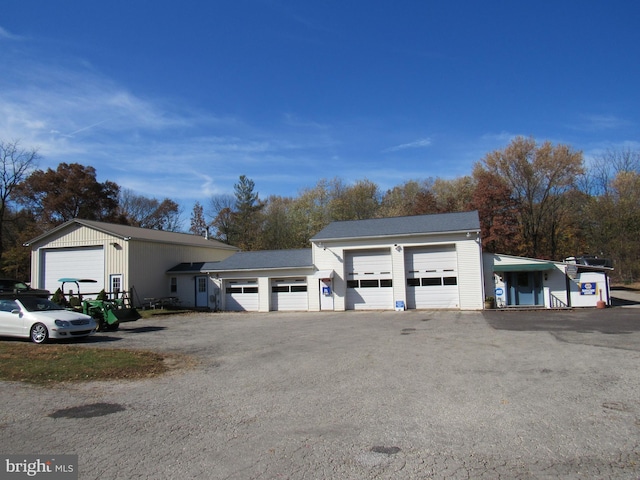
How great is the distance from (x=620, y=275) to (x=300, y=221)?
3160cm

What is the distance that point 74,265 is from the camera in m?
29.7

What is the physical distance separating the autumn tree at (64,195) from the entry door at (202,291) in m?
23.0

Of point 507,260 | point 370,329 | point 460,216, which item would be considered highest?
point 460,216

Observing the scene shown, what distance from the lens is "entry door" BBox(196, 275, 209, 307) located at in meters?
29.5

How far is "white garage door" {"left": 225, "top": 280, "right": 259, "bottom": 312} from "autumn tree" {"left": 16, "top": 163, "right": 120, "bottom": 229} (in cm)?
2546

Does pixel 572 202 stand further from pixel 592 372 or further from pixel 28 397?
pixel 28 397

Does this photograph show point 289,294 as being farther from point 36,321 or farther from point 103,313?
point 36,321

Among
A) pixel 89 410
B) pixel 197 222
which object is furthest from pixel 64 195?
pixel 89 410

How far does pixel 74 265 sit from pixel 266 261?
13138 mm

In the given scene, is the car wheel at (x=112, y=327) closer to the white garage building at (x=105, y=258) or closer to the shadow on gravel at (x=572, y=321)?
the white garage building at (x=105, y=258)

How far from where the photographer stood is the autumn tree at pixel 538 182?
37438 millimetres

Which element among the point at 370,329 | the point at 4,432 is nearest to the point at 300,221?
the point at 370,329

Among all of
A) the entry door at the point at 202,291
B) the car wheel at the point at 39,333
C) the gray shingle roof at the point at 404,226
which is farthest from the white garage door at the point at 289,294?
the car wheel at the point at 39,333

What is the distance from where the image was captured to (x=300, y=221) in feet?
155
